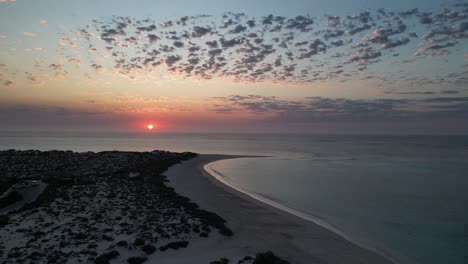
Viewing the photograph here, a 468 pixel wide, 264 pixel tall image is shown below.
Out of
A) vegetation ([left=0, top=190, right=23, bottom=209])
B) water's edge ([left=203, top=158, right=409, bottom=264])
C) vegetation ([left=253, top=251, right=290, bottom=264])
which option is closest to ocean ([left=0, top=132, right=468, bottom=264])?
water's edge ([left=203, top=158, right=409, bottom=264])

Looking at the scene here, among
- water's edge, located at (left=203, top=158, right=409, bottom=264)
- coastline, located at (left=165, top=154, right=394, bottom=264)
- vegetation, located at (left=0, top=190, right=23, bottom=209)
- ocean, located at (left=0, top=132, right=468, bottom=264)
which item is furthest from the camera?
vegetation, located at (left=0, top=190, right=23, bottom=209)

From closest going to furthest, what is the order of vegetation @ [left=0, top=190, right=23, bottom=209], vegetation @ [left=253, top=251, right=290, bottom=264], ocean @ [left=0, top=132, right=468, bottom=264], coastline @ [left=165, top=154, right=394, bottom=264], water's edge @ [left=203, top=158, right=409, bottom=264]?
vegetation @ [left=253, top=251, right=290, bottom=264], coastline @ [left=165, top=154, right=394, bottom=264], water's edge @ [left=203, top=158, right=409, bottom=264], ocean @ [left=0, top=132, right=468, bottom=264], vegetation @ [left=0, top=190, right=23, bottom=209]

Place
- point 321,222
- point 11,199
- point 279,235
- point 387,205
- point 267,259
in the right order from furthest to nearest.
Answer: point 387,205
point 321,222
point 11,199
point 279,235
point 267,259

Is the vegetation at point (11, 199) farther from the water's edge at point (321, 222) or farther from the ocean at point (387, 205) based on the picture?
the ocean at point (387, 205)

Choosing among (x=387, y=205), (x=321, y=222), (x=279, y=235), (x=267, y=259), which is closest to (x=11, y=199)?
(x=267, y=259)

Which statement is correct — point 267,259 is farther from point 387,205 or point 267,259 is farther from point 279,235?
point 387,205

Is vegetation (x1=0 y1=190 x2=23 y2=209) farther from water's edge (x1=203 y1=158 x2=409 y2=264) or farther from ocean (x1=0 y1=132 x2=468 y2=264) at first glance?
ocean (x1=0 y1=132 x2=468 y2=264)

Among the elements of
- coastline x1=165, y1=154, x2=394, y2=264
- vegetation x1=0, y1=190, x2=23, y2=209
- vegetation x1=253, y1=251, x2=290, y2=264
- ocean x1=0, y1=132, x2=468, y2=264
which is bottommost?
ocean x1=0, y1=132, x2=468, y2=264

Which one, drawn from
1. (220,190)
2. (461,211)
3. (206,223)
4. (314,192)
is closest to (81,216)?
(206,223)

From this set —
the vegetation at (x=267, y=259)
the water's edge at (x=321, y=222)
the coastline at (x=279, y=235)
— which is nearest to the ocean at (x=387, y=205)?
the water's edge at (x=321, y=222)
